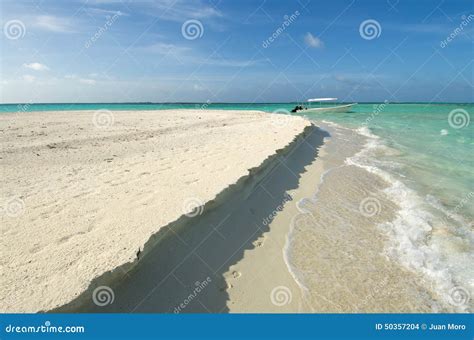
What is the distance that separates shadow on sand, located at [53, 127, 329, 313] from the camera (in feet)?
10.1

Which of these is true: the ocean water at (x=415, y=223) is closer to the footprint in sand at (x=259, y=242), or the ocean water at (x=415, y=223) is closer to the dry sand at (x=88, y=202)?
the footprint in sand at (x=259, y=242)

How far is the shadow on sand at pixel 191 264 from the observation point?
121 inches

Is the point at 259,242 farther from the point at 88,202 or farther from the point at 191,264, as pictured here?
the point at 88,202

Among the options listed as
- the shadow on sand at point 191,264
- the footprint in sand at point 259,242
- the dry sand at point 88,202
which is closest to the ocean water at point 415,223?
the footprint in sand at point 259,242

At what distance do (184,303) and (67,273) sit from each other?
1058mm

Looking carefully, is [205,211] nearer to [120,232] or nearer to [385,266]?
[120,232]

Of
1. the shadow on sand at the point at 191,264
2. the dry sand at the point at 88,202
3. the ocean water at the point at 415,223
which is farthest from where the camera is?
the ocean water at the point at 415,223

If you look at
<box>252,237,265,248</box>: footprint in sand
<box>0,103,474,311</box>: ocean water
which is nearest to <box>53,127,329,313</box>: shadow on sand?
<box>252,237,265,248</box>: footprint in sand

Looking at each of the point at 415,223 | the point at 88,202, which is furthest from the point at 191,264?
the point at 415,223

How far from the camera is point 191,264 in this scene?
3.73 metres

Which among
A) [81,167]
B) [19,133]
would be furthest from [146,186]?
[19,133]

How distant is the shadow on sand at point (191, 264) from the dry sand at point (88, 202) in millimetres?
119

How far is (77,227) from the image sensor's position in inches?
149

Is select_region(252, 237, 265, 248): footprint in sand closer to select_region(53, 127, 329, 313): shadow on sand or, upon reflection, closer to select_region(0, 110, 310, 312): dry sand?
select_region(53, 127, 329, 313): shadow on sand
